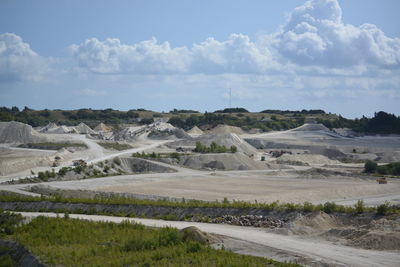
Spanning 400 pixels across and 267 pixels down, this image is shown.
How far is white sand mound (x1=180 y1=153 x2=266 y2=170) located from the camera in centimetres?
8288

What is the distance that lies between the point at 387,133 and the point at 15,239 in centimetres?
13037

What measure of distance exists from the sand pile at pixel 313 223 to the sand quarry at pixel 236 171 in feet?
0.17

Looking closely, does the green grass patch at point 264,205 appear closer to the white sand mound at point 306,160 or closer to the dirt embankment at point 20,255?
the dirt embankment at point 20,255

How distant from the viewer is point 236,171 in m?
79.1

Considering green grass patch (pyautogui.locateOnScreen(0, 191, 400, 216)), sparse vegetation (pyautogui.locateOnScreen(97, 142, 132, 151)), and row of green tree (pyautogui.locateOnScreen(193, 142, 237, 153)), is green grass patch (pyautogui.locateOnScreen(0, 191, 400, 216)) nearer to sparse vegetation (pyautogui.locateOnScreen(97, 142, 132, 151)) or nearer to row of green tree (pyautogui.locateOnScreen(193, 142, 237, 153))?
row of green tree (pyautogui.locateOnScreen(193, 142, 237, 153))

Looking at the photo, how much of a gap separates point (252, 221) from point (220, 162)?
51.2 meters

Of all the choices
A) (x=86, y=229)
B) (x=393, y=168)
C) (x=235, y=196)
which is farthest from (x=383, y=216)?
(x=393, y=168)

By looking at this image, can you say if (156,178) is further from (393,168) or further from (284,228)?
(284,228)

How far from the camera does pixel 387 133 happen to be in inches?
5758

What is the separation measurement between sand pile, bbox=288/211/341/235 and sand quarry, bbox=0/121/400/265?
52 mm

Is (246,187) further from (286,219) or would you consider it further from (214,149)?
(214,149)

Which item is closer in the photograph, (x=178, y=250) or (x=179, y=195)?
(x=178, y=250)

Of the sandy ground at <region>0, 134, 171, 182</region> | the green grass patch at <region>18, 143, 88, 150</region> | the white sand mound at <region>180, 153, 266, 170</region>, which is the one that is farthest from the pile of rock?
the green grass patch at <region>18, 143, 88, 150</region>

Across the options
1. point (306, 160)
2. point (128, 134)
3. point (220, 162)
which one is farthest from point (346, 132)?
Answer: point (220, 162)
